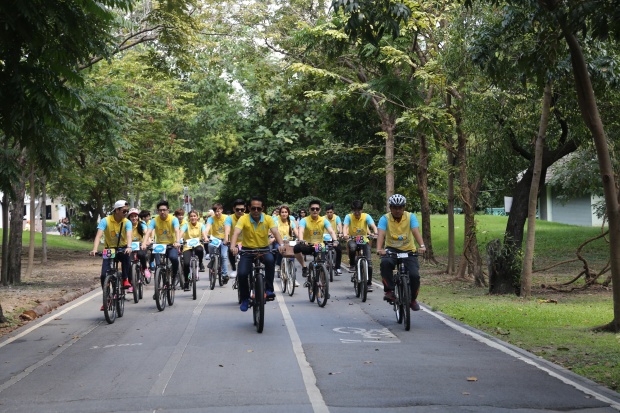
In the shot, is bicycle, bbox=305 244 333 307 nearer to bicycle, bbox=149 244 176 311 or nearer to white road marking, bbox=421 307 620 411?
white road marking, bbox=421 307 620 411

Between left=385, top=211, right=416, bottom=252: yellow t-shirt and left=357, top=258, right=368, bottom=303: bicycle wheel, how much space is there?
3796mm

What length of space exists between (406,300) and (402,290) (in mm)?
264

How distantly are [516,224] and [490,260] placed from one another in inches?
40.0

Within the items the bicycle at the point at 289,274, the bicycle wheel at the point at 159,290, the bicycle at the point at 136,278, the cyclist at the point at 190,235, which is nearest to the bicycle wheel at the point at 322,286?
the bicycle at the point at 289,274

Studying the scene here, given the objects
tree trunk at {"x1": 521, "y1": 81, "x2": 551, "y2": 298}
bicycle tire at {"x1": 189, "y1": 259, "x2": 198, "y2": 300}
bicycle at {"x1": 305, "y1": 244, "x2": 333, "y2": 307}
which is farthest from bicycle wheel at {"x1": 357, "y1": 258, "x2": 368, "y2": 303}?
bicycle tire at {"x1": 189, "y1": 259, "x2": 198, "y2": 300}

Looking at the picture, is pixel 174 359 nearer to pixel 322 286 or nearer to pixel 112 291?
pixel 112 291

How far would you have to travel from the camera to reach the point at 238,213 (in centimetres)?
1867

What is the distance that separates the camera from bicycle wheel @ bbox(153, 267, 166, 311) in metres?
16.0

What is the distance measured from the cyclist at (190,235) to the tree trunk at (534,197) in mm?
7200

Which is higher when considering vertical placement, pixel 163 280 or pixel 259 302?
pixel 163 280

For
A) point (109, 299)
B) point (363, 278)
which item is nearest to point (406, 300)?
point (363, 278)

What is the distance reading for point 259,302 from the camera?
41.8ft

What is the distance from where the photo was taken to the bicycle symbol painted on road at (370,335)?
11797mm

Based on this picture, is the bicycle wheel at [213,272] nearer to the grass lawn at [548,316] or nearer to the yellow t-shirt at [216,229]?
the yellow t-shirt at [216,229]
